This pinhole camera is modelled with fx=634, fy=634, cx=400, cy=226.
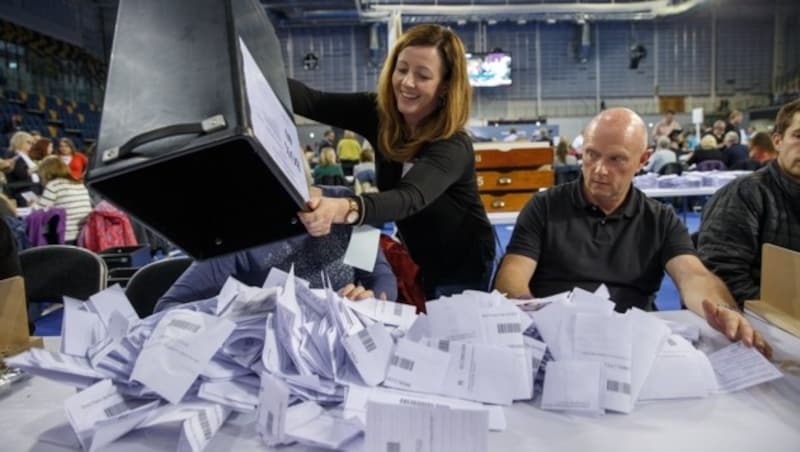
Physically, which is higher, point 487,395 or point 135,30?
point 135,30

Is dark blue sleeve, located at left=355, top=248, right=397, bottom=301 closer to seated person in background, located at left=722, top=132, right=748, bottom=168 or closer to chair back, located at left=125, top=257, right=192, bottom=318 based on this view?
chair back, located at left=125, top=257, right=192, bottom=318

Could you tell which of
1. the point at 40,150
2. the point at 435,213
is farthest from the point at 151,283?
the point at 40,150

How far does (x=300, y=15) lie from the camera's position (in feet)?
43.8

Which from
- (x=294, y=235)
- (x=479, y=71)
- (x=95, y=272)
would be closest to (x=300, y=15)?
(x=479, y=71)

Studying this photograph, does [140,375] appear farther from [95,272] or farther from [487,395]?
[95,272]

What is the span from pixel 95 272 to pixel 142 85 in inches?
54.2

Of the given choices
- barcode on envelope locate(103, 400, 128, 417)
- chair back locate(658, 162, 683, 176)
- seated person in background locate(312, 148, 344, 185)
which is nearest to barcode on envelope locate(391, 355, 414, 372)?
barcode on envelope locate(103, 400, 128, 417)

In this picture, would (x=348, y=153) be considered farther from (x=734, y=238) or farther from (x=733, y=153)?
(x=734, y=238)

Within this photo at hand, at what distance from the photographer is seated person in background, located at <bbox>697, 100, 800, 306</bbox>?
179cm

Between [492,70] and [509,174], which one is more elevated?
[492,70]

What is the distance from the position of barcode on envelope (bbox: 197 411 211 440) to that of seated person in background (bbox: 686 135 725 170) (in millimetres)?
7215

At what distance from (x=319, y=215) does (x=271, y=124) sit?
8.8 inches

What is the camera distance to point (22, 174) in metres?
5.79

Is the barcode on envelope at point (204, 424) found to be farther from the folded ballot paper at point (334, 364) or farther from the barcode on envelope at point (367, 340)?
the barcode on envelope at point (367, 340)
